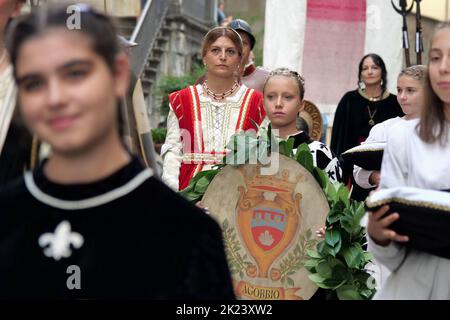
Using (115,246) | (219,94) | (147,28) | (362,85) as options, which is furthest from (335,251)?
(147,28)

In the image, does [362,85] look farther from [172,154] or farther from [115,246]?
[115,246]

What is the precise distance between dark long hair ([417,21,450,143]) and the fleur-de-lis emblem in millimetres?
1510

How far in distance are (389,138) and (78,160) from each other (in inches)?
60.4

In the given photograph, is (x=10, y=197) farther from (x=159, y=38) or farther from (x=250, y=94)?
(x=159, y=38)

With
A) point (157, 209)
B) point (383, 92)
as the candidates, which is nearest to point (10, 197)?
point (157, 209)

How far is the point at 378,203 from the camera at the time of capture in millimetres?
3121

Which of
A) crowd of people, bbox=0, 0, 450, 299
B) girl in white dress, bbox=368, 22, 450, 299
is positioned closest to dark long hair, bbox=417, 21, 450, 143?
girl in white dress, bbox=368, 22, 450, 299

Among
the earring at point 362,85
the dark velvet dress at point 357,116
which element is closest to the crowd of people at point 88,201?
the dark velvet dress at point 357,116

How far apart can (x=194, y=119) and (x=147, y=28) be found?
42.5 feet

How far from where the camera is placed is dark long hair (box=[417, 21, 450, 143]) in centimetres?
328

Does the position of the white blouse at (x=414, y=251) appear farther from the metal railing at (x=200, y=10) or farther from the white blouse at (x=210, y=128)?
the metal railing at (x=200, y=10)

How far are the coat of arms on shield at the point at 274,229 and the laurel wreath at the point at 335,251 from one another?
0.01 m

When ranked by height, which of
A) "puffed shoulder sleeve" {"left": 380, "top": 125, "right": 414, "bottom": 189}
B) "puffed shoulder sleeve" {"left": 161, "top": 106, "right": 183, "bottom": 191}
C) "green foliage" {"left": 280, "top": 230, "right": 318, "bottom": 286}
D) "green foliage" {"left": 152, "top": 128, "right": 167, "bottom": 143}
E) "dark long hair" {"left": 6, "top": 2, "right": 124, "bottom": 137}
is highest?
A: "dark long hair" {"left": 6, "top": 2, "right": 124, "bottom": 137}

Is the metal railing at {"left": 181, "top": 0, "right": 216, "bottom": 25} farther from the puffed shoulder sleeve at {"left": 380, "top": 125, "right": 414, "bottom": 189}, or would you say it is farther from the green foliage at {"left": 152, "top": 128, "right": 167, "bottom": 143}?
the puffed shoulder sleeve at {"left": 380, "top": 125, "right": 414, "bottom": 189}
